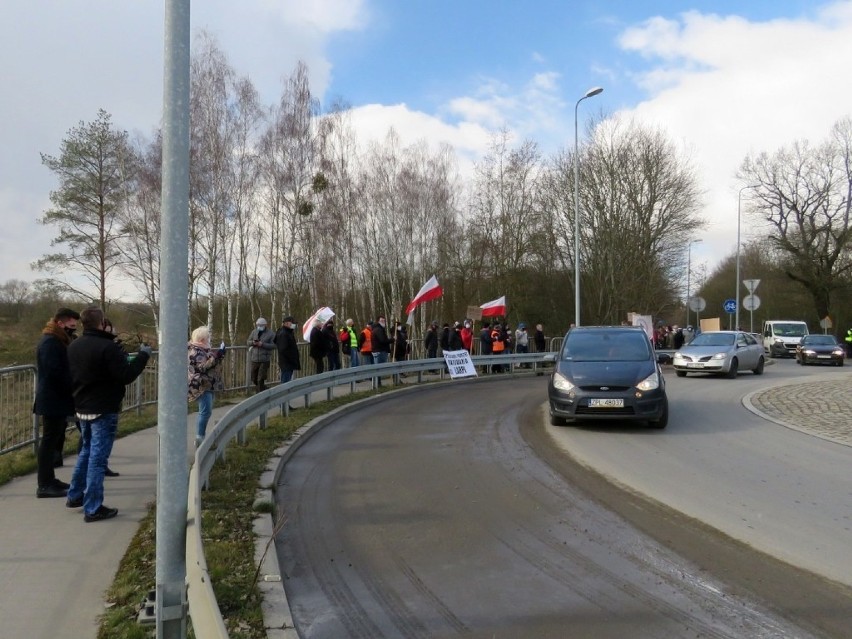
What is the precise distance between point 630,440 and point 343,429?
176 inches

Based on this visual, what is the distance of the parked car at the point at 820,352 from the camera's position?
31.3m

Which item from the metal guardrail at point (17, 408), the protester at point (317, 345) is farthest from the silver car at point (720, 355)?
the metal guardrail at point (17, 408)

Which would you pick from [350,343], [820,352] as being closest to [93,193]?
[350,343]

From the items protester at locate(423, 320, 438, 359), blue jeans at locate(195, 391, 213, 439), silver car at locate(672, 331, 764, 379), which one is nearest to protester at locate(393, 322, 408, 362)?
protester at locate(423, 320, 438, 359)

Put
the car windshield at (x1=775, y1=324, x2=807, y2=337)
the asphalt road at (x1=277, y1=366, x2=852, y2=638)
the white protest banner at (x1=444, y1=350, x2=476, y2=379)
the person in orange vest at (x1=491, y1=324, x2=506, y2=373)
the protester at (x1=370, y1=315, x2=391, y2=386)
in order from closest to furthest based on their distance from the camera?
the asphalt road at (x1=277, y1=366, x2=852, y2=638)
the protester at (x1=370, y1=315, x2=391, y2=386)
the white protest banner at (x1=444, y1=350, x2=476, y2=379)
the person in orange vest at (x1=491, y1=324, x2=506, y2=373)
the car windshield at (x1=775, y1=324, x2=807, y2=337)

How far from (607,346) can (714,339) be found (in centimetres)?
1319

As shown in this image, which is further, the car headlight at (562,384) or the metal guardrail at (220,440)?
the car headlight at (562,384)

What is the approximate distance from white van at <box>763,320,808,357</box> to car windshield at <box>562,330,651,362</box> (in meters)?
29.7

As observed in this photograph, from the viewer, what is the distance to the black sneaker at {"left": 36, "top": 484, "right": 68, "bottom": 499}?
6.96 m

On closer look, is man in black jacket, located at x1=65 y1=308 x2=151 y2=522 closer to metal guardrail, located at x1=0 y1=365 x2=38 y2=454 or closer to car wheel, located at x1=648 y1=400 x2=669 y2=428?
metal guardrail, located at x1=0 y1=365 x2=38 y2=454

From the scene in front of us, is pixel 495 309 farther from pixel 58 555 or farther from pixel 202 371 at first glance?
pixel 58 555

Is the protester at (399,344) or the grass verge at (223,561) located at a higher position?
the protester at (399,344)

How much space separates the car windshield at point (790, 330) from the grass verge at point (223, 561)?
3702cm

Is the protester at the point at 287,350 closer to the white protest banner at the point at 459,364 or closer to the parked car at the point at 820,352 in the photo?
the white protest banner at the point at 459,364
